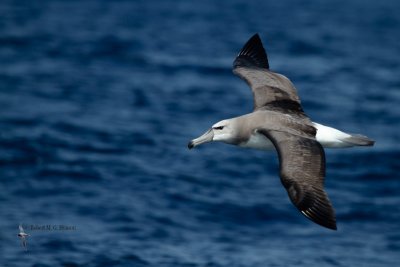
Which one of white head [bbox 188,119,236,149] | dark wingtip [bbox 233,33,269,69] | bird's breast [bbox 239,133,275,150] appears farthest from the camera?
dark wingtip [bbox 233,33,269,69]

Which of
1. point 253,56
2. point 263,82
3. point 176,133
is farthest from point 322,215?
point 176,133

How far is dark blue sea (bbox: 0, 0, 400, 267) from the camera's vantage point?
14953 millimetres

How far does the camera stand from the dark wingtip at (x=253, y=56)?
1412cm

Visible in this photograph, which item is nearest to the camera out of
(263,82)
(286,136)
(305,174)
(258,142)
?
(305,174)

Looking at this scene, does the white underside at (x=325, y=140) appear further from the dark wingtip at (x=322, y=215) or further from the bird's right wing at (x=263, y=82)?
the dark wingtip at (x=322, y=215)

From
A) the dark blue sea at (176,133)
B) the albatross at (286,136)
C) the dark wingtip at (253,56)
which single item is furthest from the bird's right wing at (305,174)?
the dark blue sea at (176,133)

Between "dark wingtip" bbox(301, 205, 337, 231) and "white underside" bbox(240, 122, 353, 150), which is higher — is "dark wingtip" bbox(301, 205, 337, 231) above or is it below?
below

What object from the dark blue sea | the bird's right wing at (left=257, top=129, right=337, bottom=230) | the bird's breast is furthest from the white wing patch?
the dark blue sea

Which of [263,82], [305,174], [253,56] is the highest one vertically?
[253,56]

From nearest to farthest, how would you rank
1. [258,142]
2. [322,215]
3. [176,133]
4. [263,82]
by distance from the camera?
[322,215] < [258,142] < [263,82] < [176,133]

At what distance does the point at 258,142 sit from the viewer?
39.2 ft

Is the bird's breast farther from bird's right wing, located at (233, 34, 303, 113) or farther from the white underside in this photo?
bird's right wing, located at (233, 34, 303, 113)

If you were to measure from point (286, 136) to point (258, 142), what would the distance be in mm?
642

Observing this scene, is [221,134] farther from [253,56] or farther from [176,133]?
[176,133]
